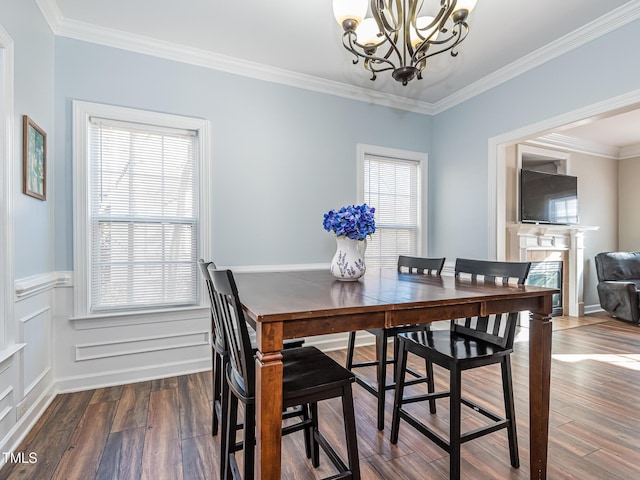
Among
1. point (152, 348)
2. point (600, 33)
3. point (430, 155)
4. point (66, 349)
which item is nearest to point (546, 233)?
point (430, 155)

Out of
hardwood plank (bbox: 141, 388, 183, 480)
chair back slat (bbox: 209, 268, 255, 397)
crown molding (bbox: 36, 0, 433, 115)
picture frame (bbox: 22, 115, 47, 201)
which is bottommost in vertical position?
hardwood plank (bbox: 141, 388, 183, 480)

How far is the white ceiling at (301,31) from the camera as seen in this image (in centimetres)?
241

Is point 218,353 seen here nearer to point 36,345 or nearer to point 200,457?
point 200,457

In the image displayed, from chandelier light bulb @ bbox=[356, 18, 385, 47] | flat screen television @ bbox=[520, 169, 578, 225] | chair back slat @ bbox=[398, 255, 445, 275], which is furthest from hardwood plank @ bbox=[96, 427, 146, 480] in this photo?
flat screen television @ bbox=[520, 169, 578, 225]

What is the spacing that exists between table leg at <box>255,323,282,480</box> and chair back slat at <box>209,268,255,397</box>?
11cm

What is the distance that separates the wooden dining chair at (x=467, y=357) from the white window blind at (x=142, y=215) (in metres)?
2.04

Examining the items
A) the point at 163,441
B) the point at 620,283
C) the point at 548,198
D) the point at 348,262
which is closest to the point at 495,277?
the point at 348,262

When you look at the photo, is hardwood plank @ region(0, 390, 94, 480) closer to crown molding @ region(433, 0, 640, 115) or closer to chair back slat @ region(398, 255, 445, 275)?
chair back slat @ region(398, 255, 445, 275)

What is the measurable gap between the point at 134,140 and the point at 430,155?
10.5 feet

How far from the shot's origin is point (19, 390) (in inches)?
77.6

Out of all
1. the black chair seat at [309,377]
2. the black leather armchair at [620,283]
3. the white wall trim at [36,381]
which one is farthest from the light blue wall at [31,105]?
the black leather armchair at [620,283]

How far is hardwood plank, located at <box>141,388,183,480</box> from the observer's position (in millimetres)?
1687

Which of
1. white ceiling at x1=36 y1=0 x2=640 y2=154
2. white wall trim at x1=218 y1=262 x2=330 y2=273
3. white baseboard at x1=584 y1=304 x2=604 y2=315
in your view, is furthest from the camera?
white baseboard at x1=584 y1=304 x2=604 y2=315

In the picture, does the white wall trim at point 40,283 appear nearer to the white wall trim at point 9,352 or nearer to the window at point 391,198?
the white wall trim at point 9,352
